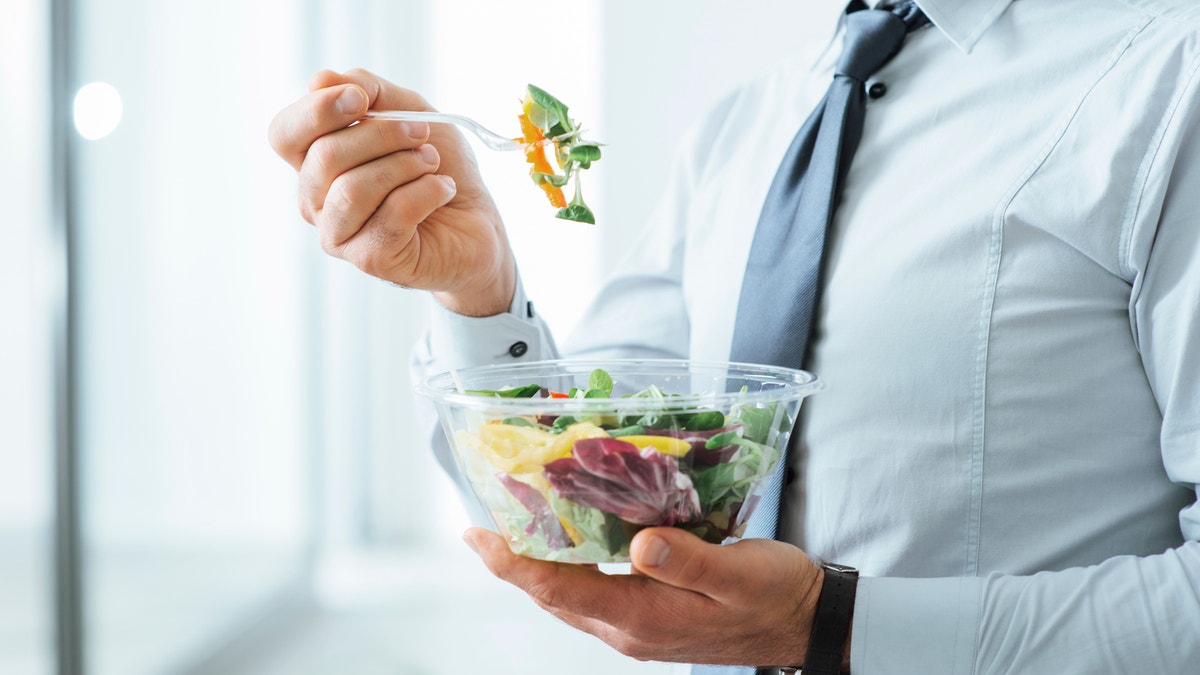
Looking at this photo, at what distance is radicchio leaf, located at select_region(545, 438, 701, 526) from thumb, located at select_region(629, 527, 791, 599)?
0.02 metres

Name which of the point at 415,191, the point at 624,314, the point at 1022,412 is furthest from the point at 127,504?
the point at 1022,412

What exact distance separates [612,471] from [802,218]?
0.52 meters

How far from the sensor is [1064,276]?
90cm

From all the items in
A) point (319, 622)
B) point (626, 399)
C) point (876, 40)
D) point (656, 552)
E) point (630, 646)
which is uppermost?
point (876, 40)

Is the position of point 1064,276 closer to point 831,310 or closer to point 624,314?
point 831,310

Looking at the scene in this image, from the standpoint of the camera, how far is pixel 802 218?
105cm

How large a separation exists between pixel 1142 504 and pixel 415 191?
722mm

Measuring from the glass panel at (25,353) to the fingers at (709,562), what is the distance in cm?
Result: 126

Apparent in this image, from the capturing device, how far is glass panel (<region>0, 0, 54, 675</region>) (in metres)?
1.48

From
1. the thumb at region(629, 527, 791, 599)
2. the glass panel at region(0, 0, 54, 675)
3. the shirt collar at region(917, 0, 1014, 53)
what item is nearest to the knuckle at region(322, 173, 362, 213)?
the thumb at region(629, 527, 791, 599)

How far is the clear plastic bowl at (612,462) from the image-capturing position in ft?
2.09

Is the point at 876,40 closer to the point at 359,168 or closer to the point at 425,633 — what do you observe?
the point at 359,168

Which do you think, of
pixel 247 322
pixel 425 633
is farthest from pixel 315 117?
pixel 425 633

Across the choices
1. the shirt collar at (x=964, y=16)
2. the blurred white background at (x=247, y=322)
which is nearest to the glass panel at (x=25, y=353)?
the blurred white background at (x=247, y=322)
